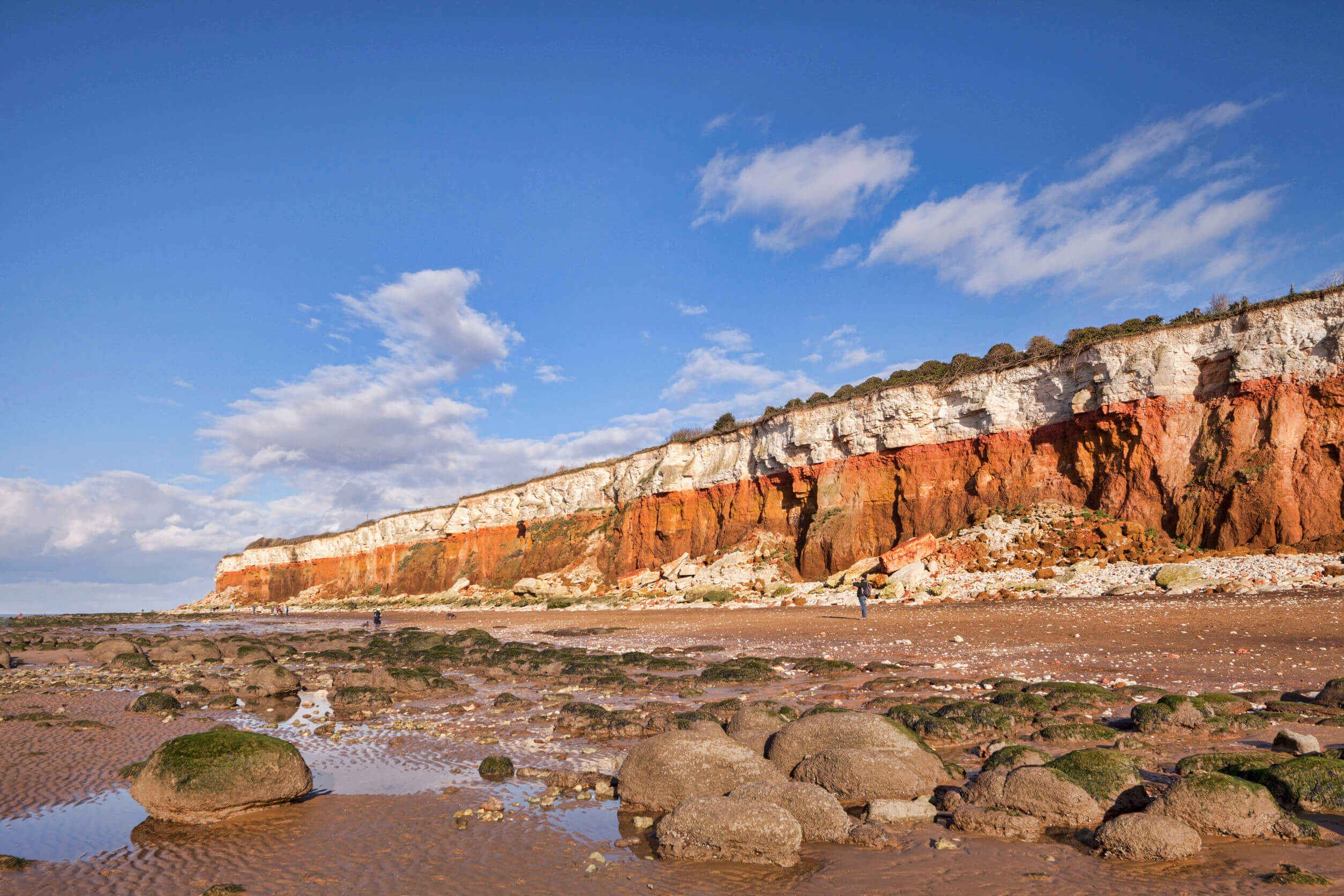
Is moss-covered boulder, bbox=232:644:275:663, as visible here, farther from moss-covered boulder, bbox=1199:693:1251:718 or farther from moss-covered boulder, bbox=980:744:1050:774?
moss-covered boulder, bbox=1199:693:1251:718

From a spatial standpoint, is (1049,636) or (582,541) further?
(582,541)

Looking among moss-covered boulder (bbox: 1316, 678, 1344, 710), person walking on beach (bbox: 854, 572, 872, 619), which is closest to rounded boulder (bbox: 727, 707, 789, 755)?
moss-covered boulder (bbox: 1316, 678, 1344, 710)

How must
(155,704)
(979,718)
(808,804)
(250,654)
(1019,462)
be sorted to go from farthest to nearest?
(1019,462) < (250,654) < (155,704) < (979,718) < (808,804)

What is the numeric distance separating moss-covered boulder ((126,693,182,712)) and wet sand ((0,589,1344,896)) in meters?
0.46

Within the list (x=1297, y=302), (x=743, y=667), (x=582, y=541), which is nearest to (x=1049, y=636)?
(x=743, y=667)

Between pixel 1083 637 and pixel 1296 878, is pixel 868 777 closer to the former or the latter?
pixel 1296 878

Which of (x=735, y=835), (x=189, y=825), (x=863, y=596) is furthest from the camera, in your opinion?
(x=863, y=596)

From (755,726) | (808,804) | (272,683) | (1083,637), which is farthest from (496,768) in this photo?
(1083,637)

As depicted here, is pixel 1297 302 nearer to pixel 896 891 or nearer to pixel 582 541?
pixel 896 891

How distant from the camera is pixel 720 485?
49.8 m

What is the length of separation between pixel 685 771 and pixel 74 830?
6.68 metres

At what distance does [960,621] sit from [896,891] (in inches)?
764

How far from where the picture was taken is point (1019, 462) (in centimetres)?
3559

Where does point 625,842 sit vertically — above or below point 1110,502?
below
